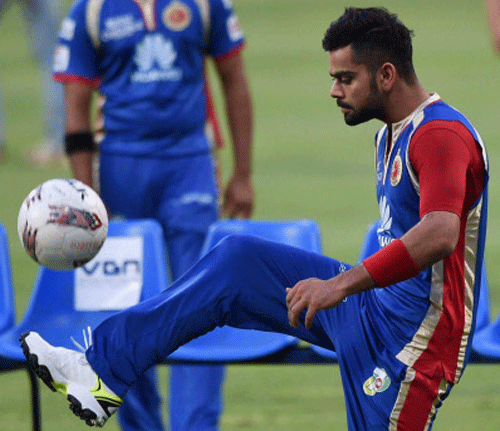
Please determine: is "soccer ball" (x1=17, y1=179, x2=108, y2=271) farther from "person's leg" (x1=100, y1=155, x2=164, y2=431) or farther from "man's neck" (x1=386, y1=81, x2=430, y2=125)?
"man's neck" (x1=386, y1=81, x2=430, y2=125)

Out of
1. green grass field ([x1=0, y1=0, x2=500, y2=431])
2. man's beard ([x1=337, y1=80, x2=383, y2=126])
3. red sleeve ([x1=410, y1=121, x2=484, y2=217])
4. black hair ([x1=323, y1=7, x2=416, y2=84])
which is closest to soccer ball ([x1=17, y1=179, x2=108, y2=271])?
man's beard ([x1=337, y1=80, x2=383, y2=126])

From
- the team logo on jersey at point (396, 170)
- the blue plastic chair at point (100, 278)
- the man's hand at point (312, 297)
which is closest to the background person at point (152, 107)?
the blue plastic chair at point (100, 278)

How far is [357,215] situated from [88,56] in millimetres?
4776

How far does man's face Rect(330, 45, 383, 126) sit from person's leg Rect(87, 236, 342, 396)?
1.99 feet

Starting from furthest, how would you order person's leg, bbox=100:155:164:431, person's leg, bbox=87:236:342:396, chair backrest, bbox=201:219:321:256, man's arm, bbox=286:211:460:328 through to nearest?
chair backrest, bbox=201:219:321:256 < person's leg, bbox=100:155:164:431 < person's leg, bbox=87:236:342:396 < man's arm, bbox=286:211:460:328

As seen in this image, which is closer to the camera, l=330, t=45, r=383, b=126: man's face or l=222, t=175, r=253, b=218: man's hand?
l=330, t=45, r=383, b=126: man's face

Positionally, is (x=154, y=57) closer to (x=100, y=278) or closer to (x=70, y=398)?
(x=100, y=278)

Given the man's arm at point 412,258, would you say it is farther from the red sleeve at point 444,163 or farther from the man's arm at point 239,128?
the man's arm at point 239,128

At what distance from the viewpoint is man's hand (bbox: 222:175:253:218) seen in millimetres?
6012

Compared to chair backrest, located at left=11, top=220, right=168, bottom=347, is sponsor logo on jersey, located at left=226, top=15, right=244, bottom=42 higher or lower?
higher

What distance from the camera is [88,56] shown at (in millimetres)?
5645

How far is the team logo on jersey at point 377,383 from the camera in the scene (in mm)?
3941

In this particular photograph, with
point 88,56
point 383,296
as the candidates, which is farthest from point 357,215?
point 383,296

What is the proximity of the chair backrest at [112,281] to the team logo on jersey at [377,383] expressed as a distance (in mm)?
1627
